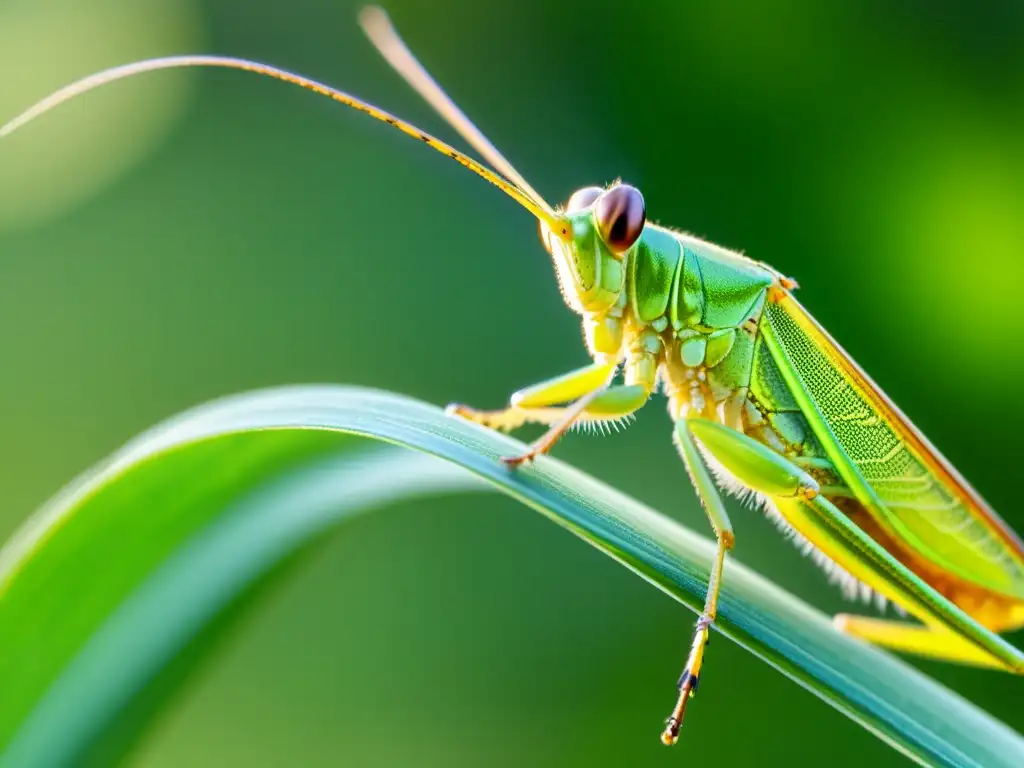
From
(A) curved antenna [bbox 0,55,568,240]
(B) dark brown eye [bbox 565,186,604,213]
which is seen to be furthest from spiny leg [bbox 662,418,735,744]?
(A) curved antenna [bbox 0,55,568,240]

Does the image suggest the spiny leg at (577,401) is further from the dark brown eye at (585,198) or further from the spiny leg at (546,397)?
the dark brown eye at (585,198)

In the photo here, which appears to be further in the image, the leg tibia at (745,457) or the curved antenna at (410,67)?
the leg tibia at (745,457)

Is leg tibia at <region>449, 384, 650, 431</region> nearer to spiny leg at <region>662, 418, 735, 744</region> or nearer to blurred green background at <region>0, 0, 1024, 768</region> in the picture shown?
spiny leg at <region>662, 418, 735, 744</region>

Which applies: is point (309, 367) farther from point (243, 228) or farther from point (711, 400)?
point (711, 400)

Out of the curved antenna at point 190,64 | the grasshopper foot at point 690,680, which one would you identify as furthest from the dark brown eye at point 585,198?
the grasshopper foot at point 690,680

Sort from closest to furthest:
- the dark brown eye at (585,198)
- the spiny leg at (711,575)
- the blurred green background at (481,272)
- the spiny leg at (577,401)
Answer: the spiny leg at (711,575), the spiny leg at (577,401), the dark brown eye at (585,198), the blurred green background at (481,272)

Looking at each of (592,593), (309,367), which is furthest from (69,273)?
(592,593)
